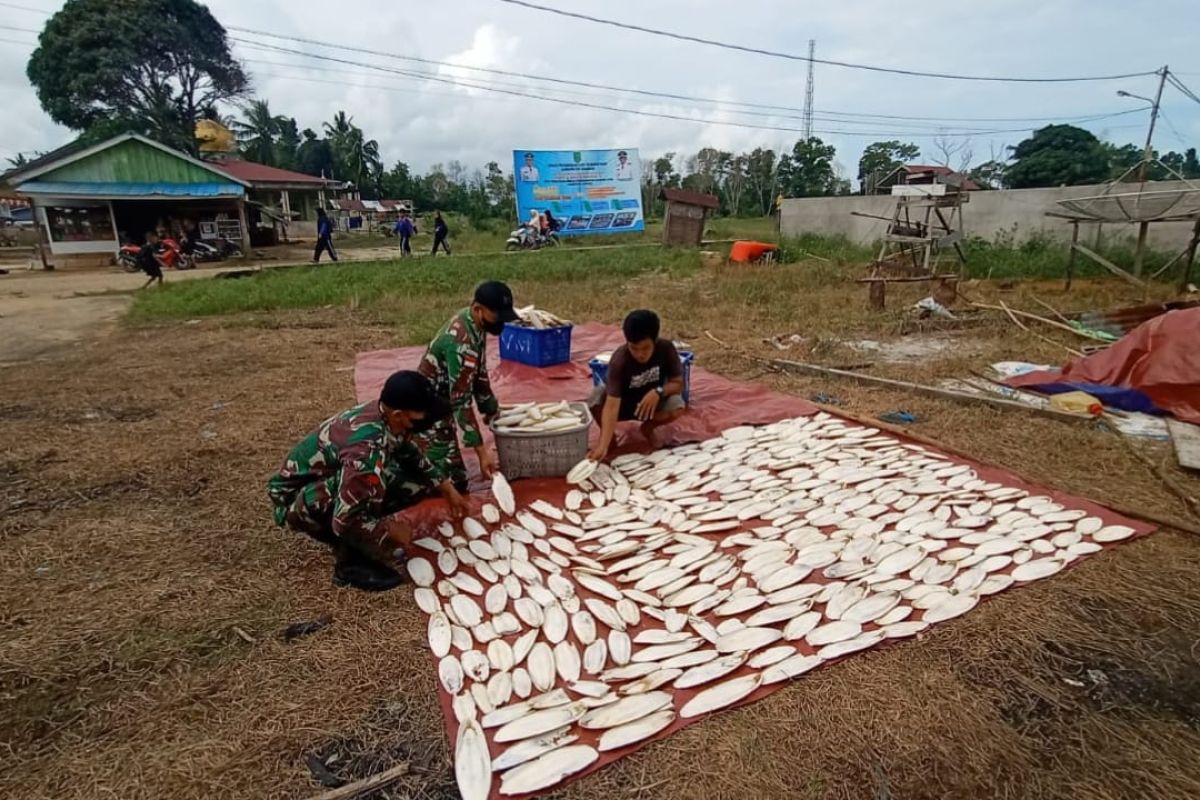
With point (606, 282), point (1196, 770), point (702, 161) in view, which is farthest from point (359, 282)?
point (702, 161)

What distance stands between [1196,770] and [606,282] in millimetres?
9876

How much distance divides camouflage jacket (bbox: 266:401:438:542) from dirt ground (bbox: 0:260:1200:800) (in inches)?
11.5

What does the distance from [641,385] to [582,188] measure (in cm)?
1847

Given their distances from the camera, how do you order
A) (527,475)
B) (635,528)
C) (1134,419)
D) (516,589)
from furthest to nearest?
(1134,419) < (527,475) < (635,528) < (516,589)

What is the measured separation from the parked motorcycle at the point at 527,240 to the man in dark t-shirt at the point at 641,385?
1554 cm

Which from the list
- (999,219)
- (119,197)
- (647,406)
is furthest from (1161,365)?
(119,197)

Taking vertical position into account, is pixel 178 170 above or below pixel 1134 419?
above

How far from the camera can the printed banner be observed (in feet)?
65.4

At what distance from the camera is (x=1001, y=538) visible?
2496mm

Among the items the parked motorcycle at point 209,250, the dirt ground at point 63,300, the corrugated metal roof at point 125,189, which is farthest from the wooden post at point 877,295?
the parked motorcycle at point 209,250

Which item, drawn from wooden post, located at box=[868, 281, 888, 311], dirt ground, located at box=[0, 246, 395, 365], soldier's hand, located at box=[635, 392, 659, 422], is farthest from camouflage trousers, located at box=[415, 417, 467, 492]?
wooden post, located at box=[868, 281, 888, 311]

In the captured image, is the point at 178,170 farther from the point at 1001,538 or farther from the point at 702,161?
the point at 702,161

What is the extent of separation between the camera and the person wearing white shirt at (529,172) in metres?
19.7

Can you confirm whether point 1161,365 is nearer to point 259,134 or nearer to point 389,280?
point 389,280
